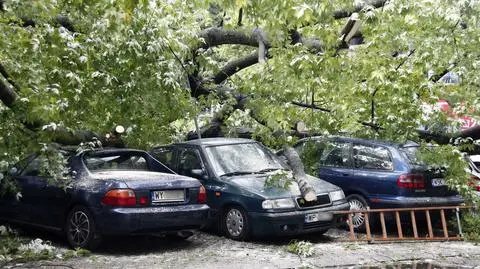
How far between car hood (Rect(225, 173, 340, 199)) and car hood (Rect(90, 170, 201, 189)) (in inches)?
35.2

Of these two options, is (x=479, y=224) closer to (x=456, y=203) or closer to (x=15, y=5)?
(x=456, y=203)

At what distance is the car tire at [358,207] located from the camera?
10539 mm

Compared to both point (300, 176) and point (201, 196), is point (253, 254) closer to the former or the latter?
point (201, 196)

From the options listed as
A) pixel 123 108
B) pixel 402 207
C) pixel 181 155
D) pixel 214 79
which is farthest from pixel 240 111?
pixel 402 207

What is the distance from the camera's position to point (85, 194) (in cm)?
816

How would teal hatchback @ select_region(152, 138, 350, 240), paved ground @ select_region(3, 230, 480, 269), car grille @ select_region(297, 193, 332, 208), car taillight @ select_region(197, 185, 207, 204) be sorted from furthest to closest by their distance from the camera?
car grille @ select_region(297, 193, 332, 208) < teal hatchback @ select_region(152, 138, 350, 240) < car taillight @ select_region(197, 185, 207, 204) < paved ground @ select_region(3, 230, 480, 269)

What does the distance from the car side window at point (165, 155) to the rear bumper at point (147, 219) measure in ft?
6.76

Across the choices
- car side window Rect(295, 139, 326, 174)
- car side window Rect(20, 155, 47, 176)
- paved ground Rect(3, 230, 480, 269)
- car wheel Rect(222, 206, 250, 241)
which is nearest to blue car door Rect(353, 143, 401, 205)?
car side window Rect(295, 139, 326, 174)

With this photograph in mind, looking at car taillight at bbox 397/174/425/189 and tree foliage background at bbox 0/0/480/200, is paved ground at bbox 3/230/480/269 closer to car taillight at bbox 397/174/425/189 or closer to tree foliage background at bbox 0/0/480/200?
car taillight at bbox 397/174/425/189

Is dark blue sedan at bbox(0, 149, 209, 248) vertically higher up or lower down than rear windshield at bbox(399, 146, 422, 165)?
lower down

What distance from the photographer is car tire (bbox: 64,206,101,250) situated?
320 inches

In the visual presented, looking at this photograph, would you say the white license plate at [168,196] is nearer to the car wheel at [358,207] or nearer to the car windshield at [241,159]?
the car windshield at [241,159]

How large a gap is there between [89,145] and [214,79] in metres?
4.22

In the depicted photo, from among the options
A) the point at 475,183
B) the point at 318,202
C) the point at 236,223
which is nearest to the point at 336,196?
the point at 318,202
